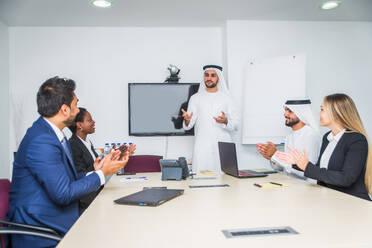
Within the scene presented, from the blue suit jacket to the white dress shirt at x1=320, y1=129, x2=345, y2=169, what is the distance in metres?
1.83

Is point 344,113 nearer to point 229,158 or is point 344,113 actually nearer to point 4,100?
point 229,158

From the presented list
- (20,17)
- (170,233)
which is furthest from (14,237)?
(20,17)

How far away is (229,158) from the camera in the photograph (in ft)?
9.14

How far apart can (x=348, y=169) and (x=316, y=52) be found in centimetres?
321

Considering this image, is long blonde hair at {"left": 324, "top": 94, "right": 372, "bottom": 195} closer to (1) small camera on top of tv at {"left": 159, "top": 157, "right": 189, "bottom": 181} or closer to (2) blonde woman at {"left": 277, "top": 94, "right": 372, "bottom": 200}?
(2) blonde woman at {"left": 277, "top": 94, "right": 372, "bottom": 200}

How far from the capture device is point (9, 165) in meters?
4.68

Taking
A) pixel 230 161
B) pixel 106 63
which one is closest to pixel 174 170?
pixel 230 161

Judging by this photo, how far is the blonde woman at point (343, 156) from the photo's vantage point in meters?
2.14

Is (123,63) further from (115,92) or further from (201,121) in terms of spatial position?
(201,121)

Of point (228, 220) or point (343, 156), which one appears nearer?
point (228, 220)

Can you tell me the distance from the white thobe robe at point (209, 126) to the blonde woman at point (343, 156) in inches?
68.9

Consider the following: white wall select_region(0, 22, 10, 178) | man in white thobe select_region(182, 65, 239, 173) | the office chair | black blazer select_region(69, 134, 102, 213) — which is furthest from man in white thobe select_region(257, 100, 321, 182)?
white wall select_region(0, 22, 10, 178)

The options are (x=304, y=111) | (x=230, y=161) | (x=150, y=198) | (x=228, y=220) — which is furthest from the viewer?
(x=304, y=111)

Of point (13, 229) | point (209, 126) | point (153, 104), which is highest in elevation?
point (153, 104)
